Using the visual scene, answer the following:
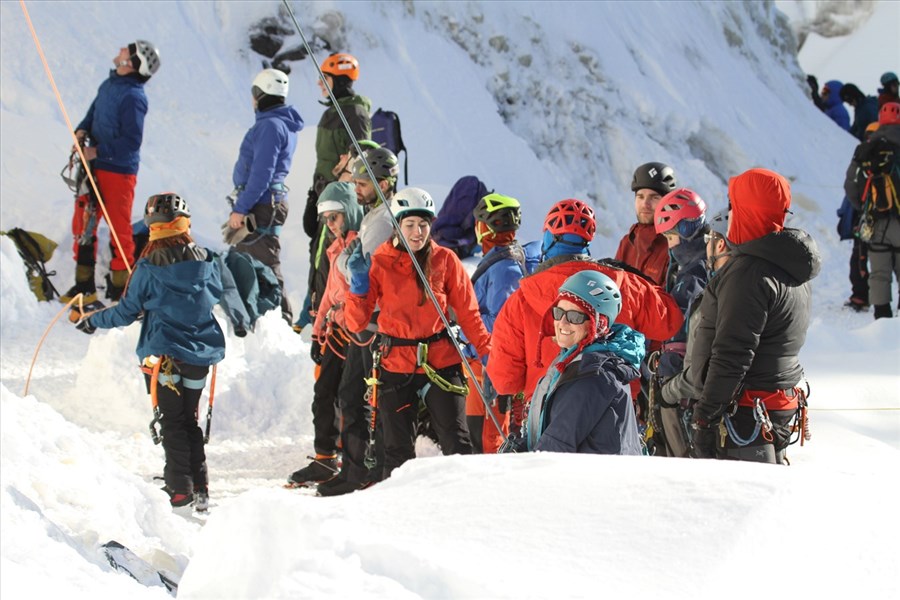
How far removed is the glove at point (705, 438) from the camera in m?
4.60

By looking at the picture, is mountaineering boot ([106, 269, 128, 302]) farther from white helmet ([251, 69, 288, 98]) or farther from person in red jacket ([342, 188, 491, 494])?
person in red jacket ([342, 188, 491, 494])

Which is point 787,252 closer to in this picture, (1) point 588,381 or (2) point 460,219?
(1) point 588,381

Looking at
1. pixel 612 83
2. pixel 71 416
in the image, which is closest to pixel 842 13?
pixel 612 83

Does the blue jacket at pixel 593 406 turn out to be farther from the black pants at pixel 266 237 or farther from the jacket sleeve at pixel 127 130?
the jacket sleeve at pixel 127 130

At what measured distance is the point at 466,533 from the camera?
279 centimetres

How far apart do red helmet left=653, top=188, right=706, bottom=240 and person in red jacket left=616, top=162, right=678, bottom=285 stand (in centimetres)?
49

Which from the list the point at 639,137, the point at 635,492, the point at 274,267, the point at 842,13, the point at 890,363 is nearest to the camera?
the point at 635,492

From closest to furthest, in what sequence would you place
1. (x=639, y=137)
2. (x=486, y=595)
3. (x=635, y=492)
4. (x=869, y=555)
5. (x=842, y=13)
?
(x=486, y=595)
(x=869, y=555)
(x=635, y=492)
(x=639, y=137)
(x=842, y=13)

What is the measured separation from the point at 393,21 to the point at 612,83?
3.64 meters

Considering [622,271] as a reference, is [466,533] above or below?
below

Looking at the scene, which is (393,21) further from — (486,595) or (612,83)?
(486,595)

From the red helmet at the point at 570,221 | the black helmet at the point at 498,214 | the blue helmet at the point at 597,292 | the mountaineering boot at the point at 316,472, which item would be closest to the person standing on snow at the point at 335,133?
the mountaineering boot at the point at 316,472

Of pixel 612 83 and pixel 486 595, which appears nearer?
pixel 486 595

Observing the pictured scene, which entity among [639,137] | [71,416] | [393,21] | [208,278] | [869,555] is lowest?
[71,416]
